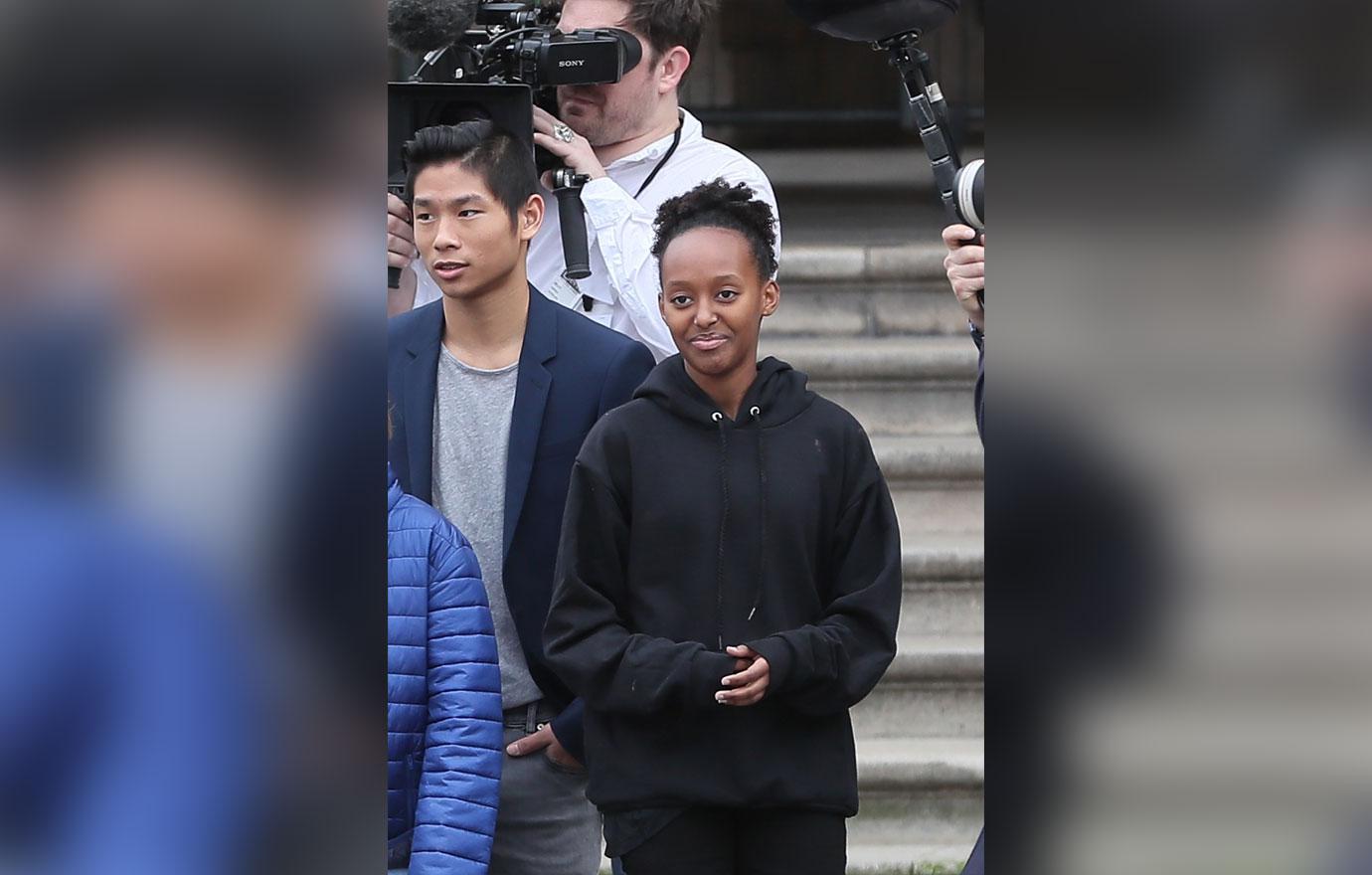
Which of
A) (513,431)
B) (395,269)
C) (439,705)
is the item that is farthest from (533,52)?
(439,705)

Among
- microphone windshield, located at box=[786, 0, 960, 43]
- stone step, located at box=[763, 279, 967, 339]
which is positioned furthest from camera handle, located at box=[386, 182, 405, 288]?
stone step, located at box=[763, 279, 967, 339]

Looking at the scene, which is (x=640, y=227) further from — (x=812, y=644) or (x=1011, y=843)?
(x=1011, y=843)

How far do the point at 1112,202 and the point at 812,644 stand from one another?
107 cm

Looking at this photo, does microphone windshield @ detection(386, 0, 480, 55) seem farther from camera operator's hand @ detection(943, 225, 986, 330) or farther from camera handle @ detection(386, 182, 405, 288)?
camera operator's hand @ detection(943, 225, 986, 330)

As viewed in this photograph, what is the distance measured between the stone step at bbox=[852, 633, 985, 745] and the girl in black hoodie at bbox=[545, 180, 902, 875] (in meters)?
1.64

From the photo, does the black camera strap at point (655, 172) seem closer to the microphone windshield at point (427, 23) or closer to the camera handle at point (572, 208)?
the camera handle at point (572, 208)

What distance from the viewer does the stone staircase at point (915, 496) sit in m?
3.30

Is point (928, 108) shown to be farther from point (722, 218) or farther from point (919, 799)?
point (919, 799)

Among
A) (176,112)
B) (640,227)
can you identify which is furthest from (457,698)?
(176,112)

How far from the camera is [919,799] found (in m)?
3.33

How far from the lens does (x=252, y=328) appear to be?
598mm

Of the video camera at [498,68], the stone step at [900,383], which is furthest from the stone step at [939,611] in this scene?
the video camera at [498,68]

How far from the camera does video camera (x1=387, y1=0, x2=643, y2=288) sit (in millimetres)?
1822

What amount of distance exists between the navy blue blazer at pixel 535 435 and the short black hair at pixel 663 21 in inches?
15.6
